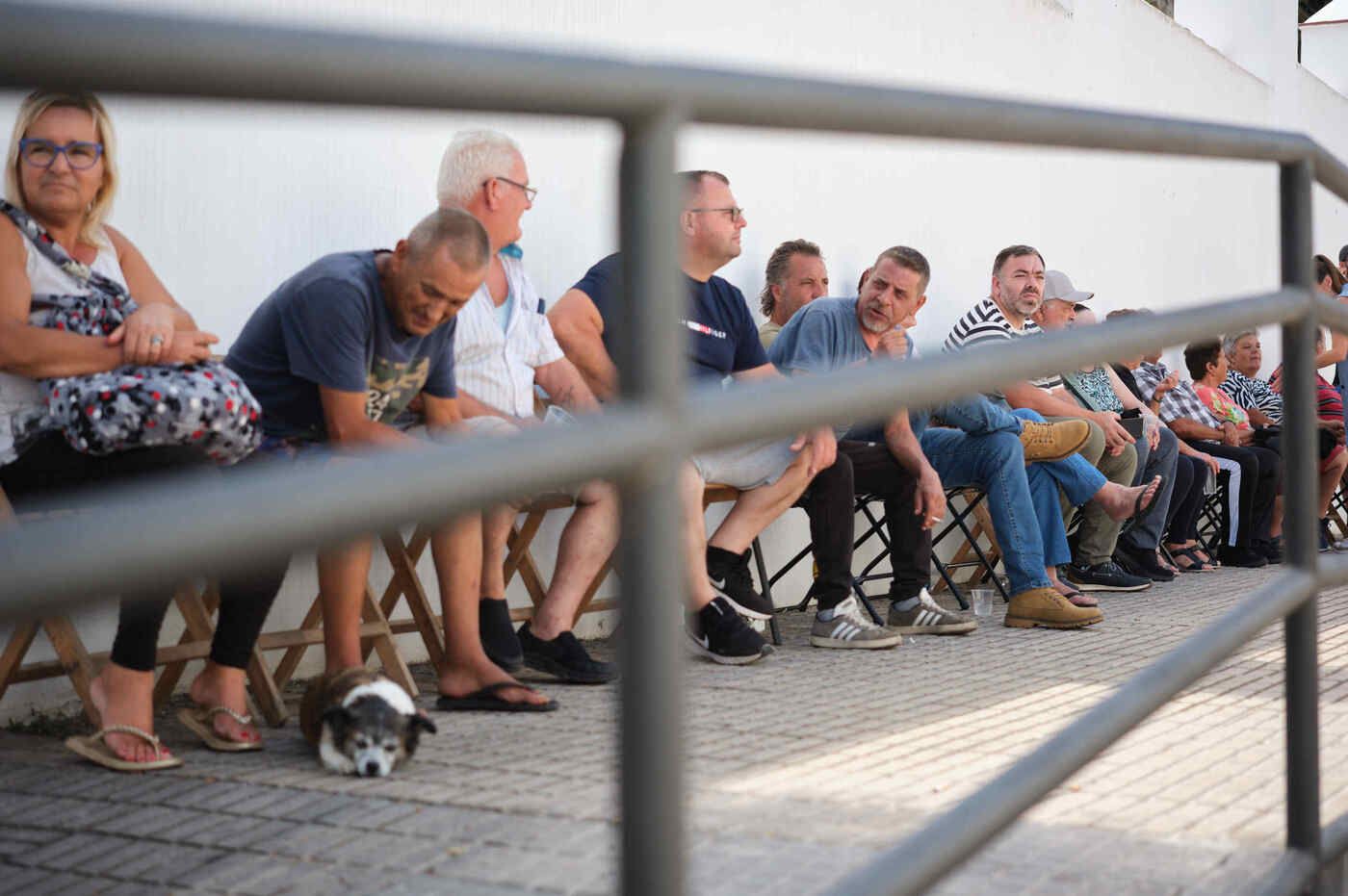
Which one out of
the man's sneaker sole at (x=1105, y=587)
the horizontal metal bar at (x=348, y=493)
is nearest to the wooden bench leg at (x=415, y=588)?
the horizontal metal bar at (x=348, y=493)

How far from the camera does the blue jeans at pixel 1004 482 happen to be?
6109 millimetres

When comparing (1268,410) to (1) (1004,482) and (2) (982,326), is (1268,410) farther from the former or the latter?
(1) (1004,482)

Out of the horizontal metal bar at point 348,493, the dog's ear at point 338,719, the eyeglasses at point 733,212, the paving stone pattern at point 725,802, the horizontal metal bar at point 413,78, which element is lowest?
the paving stone pattern at point 725,802

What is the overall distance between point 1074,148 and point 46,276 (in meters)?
2.62

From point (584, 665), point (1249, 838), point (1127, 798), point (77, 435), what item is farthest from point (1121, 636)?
point (77, 435)

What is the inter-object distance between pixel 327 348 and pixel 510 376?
98 centimetres

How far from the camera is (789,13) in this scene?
22.7 feet

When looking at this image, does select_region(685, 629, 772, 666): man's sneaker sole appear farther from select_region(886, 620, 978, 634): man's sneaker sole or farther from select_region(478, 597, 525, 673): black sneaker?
select_region(886, 620, 978, 634): man's sneaker sole

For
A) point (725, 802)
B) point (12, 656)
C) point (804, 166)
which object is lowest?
point (725, 802)

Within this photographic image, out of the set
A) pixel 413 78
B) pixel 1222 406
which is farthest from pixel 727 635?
pixel 1222 406

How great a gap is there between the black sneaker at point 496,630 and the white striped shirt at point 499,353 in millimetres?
586

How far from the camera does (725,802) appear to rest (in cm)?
302

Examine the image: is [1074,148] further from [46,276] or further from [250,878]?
[46,276]

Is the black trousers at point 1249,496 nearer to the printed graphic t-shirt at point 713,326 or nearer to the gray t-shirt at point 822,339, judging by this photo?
the gray t-shirt at point 822,339
